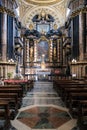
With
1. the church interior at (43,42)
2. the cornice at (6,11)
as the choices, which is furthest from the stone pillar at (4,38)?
the cornice at (6,11)

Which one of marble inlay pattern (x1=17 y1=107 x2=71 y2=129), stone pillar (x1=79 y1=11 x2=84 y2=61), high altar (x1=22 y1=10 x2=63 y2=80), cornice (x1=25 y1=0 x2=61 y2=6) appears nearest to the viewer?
marble inlay pattern (x1=17 y1=107 x2=71 y2=129)

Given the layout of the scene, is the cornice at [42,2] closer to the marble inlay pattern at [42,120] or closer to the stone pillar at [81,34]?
the stone pillar at [81,34]

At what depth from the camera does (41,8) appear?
33625 millimetres

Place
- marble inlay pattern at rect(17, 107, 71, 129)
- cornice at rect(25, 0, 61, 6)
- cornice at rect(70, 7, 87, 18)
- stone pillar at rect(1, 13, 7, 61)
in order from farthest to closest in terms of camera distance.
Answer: cornice at rect(25, 0, 61, 6) → cornice at rect(70, 7, 87, 18) → stone pillar at rect(1, 13, 7, 61) → marble inlay pattern at rect(17, 107, 71, 129)

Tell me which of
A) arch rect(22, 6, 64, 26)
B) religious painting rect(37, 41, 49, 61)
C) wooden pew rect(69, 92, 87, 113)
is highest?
arch rect(22, 6, 64, 26)

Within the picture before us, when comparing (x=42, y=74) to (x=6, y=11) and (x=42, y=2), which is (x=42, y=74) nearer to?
(x=6, y=11)

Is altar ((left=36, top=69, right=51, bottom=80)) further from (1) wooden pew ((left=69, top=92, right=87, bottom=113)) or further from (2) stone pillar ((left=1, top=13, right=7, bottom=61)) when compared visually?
(1) wooden pew ((left=69, top=92, right=87, bottom=113))

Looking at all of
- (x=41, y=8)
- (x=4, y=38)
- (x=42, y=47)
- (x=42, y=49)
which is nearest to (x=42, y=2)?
(x=41, y=8)

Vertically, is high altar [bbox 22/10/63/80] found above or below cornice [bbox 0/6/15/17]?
below

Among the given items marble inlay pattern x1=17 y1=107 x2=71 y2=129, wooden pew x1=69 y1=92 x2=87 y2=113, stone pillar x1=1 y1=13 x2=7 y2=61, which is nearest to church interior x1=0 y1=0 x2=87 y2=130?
stone pillar x1=1 y1=13 x2=7 y2=61

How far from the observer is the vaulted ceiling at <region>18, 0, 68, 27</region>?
32.8m

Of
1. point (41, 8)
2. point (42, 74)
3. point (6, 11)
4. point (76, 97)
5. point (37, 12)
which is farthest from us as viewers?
point (37, 12)

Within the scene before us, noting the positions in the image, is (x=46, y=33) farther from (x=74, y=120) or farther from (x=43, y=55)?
(x=74, y=120)

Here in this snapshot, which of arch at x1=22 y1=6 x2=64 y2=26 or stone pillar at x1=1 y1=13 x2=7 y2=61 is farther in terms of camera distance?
arch at x1=22 y1=6 x2=64 y2=26
